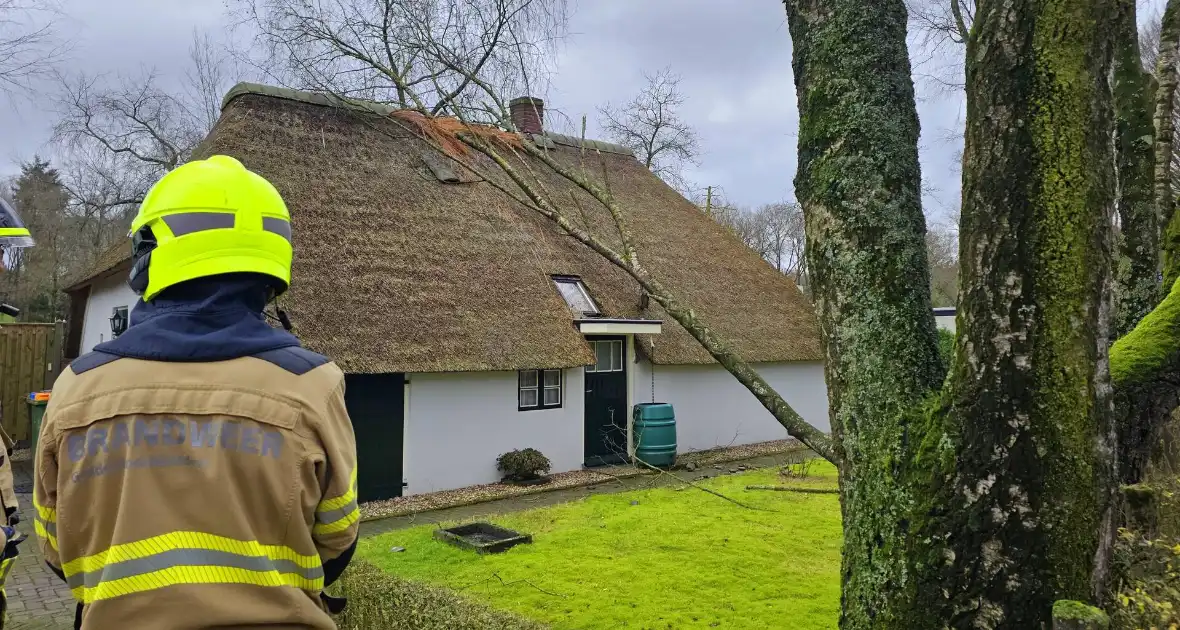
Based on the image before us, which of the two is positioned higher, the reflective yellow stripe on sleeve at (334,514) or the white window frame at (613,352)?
the white window frame at (613,352)

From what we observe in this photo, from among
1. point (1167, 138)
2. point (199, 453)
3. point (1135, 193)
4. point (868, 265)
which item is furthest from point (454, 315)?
point (199, 453)

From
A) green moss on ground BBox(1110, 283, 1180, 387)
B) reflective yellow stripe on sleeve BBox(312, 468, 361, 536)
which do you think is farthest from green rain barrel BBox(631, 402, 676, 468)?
reflective yellow stripe on sleeve BBox(312, 468, 361, 536)

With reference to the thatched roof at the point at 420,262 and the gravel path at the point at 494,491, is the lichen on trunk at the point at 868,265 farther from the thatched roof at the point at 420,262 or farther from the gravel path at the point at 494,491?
the thatched roof at the point at 420,262

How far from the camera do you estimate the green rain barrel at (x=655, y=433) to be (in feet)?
39.3

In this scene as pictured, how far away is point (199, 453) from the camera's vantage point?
5.17ft

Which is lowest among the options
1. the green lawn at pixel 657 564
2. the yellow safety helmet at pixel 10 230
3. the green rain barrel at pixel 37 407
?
the green lawn at pixel 657 564

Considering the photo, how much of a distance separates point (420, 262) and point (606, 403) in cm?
378

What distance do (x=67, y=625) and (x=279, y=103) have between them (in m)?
8.44

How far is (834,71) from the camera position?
110 inches

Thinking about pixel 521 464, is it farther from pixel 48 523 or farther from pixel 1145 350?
pixel 48 523

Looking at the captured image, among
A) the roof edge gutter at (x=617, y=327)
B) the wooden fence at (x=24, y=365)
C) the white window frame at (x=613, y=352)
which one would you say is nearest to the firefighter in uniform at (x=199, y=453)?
the roof edge gutter at (x=617, y=327)

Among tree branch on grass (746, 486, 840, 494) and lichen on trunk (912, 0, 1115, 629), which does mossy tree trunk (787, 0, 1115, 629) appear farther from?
tree branch on grass (746, 486, 840, 494)

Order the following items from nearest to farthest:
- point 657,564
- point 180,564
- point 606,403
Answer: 1. point 180,564
2. point 657,564
3. point 606,403

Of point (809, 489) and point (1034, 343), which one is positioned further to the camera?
point (809, 489)
